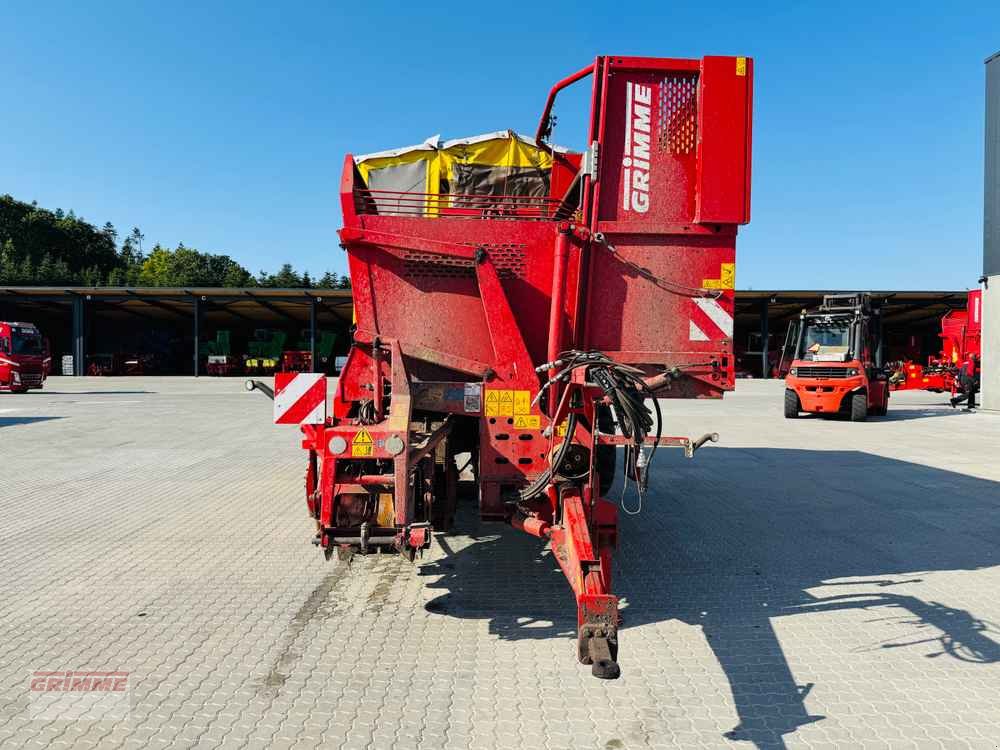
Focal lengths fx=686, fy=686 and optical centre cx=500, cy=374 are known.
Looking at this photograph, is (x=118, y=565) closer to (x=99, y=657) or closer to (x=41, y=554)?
(x=41, y=554)

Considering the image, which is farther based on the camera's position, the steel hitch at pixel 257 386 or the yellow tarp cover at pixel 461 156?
the yellow tarp cover at pixel 461 156

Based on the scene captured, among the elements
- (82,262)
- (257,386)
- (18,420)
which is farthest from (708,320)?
(82,262)

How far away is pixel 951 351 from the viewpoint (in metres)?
25.6

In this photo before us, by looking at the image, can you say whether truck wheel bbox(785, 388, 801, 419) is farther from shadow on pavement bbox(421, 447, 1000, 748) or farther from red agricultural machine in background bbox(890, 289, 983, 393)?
shadow on pavement bbox(421, 447, 1000, 748)

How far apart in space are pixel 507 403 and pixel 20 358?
25.3 metres

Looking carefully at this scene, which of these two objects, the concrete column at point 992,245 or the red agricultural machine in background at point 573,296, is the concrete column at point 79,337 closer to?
the red agricultural machine in background at point 573,296

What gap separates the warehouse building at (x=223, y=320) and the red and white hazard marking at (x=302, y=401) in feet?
100

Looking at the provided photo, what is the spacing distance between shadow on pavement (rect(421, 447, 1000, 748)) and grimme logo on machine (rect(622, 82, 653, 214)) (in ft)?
8.58

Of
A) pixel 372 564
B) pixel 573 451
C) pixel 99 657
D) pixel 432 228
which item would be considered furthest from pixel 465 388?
pixel 99 657

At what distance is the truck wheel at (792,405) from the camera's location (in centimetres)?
1703

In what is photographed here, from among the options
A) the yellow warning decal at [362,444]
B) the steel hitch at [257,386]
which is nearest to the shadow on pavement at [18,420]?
the steel hitch at [257,386]

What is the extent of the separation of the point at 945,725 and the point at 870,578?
2.09 meters

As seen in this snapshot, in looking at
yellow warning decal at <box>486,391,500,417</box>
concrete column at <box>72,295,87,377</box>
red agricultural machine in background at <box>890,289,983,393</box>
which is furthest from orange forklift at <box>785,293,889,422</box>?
concrete column at <box>72,295,87,377</box>

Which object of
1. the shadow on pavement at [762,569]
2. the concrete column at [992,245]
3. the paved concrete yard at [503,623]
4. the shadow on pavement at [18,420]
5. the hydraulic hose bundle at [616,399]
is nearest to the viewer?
the paved concrete yard at [503,623]
